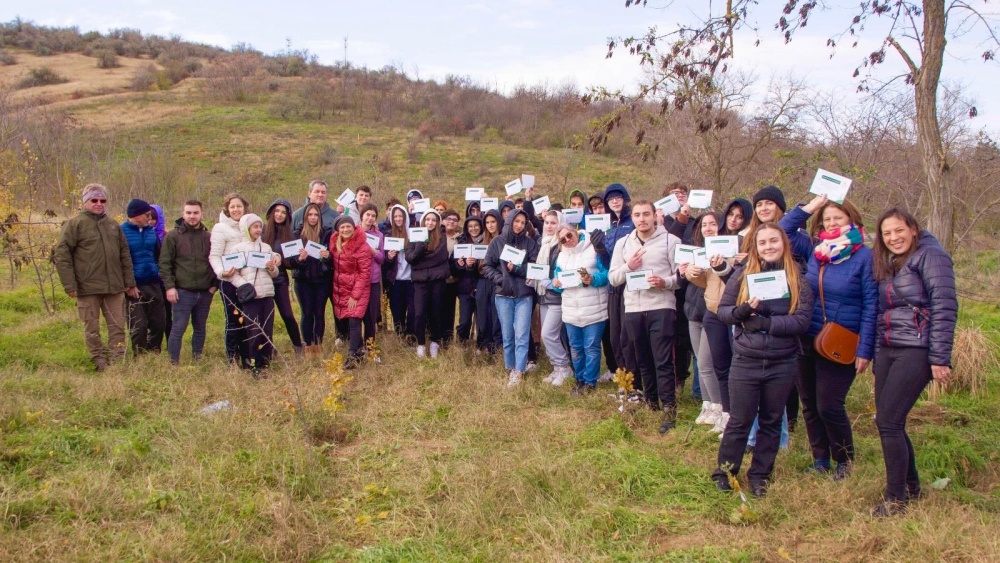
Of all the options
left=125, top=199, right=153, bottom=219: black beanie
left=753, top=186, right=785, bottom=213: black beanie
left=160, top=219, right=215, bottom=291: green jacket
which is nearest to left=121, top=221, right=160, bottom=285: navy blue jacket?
left=125, top=199, right=153, bottom=219: black beanie

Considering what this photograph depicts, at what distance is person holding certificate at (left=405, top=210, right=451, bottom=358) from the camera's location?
8.55 m

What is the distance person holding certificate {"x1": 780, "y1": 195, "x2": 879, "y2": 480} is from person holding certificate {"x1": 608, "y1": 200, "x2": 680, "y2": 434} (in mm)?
1360

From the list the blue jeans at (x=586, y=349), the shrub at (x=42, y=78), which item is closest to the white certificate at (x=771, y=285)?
the blue jeans at (x=586, y=349)

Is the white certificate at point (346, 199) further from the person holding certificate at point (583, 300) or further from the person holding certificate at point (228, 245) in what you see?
the person holding certificate at point (583, 300)

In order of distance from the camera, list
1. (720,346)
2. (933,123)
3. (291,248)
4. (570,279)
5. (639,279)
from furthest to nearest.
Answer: (291,248)
(570,279)
(933,123)
(639,279)
(720,346)

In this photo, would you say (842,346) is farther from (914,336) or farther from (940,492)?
(940,492)

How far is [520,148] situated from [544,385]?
101 feet

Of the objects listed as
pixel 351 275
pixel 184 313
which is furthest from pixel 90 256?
pixel 351 275

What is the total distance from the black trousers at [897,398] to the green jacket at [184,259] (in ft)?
22.7

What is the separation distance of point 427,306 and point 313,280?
1484 millimetres

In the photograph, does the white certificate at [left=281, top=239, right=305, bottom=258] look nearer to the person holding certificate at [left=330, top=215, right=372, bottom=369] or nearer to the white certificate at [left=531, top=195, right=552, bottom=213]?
the person holding certificate at [left=330, top=215, right=372, bottom=369]

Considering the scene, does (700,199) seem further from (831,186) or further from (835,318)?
(835,318)

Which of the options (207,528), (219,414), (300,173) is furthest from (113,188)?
(207,528)

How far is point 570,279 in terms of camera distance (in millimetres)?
7020
